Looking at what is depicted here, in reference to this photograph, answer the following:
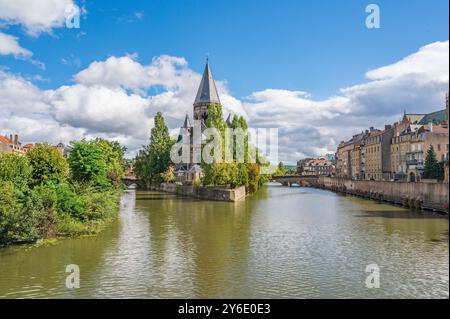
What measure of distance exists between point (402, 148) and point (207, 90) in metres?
57.6

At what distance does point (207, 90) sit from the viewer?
127 m

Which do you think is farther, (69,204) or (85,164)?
→ (85,164)

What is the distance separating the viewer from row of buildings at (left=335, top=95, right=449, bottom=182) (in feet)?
261

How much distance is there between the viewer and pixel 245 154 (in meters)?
75.4

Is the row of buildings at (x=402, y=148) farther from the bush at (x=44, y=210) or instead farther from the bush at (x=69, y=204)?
the bush at (x=44, y=210)

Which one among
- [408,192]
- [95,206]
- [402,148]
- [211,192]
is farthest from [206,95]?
[95,206]

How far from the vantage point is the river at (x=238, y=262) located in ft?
60.2

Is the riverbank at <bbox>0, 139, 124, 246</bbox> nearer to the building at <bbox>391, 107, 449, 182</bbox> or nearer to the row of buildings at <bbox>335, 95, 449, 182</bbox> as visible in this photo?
the row of buildings at <bbox>335, 95, 449, 182</bbox>

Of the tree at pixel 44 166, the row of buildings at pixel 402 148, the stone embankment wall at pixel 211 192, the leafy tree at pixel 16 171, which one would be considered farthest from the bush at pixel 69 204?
the row of buildings at pixel 402 148

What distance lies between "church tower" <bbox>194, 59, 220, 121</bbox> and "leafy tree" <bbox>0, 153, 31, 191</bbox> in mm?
94186

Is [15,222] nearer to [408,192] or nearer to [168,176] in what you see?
[408,192]

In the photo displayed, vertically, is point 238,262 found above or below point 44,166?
below

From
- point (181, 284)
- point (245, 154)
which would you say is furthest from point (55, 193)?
point (245, 154)

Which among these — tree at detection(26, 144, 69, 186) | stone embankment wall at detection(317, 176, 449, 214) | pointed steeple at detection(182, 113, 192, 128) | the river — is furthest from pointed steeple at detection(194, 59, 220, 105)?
tree at detection(26, 144, 69, 186)
